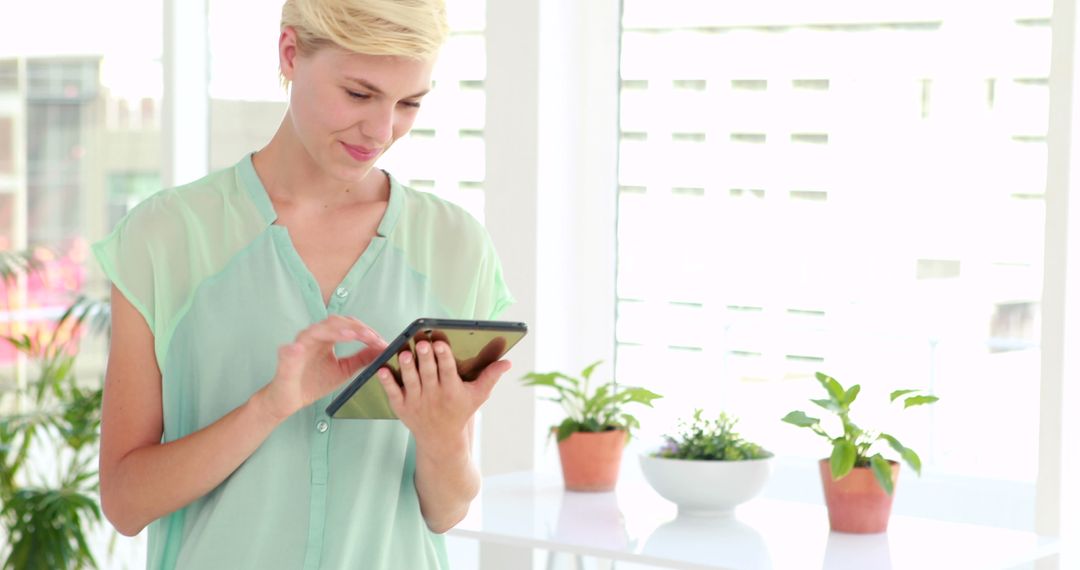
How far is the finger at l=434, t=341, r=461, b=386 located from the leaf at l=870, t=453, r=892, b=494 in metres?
1.19

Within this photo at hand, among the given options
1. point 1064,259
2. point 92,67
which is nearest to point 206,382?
point 1064,259

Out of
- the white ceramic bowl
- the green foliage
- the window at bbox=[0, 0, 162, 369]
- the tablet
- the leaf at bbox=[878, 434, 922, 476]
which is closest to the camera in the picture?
the tablet

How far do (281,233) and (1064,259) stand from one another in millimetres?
1581

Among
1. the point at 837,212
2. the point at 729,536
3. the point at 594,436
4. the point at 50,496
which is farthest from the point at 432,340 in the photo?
the point at 50,496

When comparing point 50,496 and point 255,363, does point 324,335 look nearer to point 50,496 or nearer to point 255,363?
point 255,363

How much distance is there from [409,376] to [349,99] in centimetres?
28

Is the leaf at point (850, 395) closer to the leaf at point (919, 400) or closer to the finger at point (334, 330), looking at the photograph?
the leaf at point (919, 400)

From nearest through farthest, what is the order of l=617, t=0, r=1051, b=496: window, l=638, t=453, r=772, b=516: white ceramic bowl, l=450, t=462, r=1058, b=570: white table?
l=450, t=462, r=1058, b=570: white table
l=638, t=453, r=772, b=516: white ceramic bowl
l=617, t=0, r=1051, b=496: window

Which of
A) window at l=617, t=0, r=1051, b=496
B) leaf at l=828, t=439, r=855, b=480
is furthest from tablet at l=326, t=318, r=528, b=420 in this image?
window at l=617, t=0, r=1051, b=496

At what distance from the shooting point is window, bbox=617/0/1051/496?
8.82ft

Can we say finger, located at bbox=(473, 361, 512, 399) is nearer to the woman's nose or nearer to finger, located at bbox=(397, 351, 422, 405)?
finger, located at bbox=(397, 351, 422, 405)

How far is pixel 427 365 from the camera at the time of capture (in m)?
1.28

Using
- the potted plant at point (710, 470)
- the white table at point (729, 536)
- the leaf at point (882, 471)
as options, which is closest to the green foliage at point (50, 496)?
the white table at point (729, 536)

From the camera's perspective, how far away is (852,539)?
229cm
